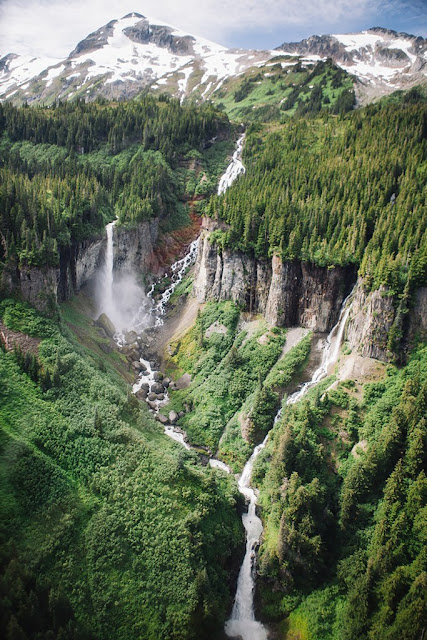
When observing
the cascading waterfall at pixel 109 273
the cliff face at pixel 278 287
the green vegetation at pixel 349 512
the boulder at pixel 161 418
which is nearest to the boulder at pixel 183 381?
the boulder at pixel 161 418

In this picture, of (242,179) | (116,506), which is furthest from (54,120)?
(116,506)

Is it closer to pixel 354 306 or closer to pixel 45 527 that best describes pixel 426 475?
pixel 354 306

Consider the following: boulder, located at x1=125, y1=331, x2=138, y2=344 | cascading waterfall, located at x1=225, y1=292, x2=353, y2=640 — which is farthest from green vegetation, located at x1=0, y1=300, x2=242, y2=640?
boulder, located at x1=125, y1=331, x2=138, y2=344

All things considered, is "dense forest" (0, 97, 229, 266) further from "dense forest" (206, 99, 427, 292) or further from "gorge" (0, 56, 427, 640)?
"dense forest" (206, 99, 427, 292)

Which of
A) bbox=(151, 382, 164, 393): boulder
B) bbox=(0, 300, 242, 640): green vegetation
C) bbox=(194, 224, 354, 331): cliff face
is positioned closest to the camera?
bbox=(0, 300, 242, 640): green vegetation

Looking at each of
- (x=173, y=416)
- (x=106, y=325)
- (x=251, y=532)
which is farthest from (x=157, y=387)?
(x=251, y=532)

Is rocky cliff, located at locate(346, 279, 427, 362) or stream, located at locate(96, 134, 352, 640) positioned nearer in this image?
stream, located at locate(96, 134, 352, 640)

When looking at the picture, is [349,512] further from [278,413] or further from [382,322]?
[382,322]
